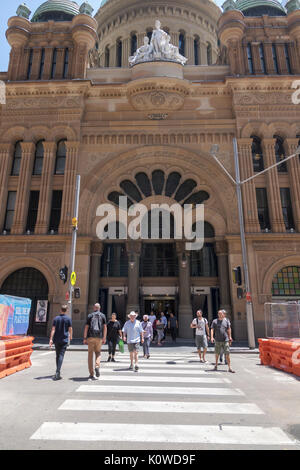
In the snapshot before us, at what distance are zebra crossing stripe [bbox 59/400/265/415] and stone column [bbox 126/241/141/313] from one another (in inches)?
615

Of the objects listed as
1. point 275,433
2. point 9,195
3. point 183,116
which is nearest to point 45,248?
point 9,195

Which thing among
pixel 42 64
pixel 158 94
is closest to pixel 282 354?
pixel 158 94

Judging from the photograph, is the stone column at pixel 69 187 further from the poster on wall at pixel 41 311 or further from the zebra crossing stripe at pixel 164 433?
the zebra crossing stripe at pixel 164 433

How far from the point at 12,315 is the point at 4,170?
1423 centimetres

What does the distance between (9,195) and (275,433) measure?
24.5 metres

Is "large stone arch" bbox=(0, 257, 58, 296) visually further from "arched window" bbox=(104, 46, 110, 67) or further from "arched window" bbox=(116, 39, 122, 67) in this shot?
"arched window" bbox=(104, 46, 110, 67)

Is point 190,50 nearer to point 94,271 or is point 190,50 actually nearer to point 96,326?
point 94,271

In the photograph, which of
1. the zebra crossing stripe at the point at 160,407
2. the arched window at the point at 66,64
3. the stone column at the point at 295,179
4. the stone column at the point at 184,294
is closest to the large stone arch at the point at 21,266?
the stone column at the point at 184,294

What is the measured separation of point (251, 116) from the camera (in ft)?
81.4

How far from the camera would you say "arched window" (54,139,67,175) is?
25289mm

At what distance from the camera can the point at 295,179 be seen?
23.5 m

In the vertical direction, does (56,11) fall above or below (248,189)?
above

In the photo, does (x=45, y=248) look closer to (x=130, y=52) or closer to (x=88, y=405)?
(x=88, y=405)

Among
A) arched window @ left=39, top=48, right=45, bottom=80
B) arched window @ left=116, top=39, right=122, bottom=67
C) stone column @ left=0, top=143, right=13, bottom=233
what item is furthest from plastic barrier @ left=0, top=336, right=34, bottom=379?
arched window @ left=116, top=39, right=122, bottom=67
